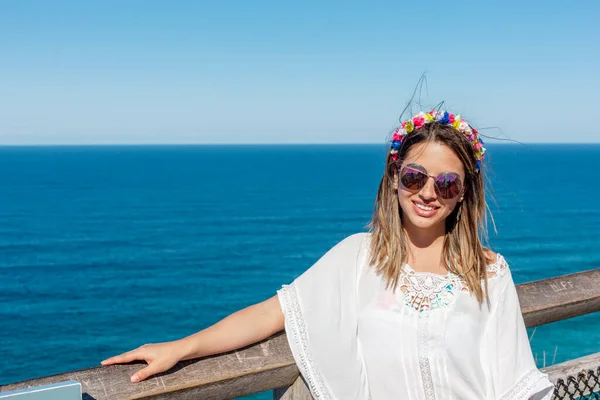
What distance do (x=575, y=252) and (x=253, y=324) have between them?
45.0 m

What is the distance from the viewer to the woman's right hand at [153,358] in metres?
1.64

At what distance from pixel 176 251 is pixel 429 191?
4447 centimetres

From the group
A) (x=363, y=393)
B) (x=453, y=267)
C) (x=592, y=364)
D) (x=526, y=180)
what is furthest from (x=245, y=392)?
(x=526, y=180)

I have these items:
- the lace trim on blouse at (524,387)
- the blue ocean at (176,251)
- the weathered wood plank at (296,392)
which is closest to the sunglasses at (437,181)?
the blue ocean at (176,251)

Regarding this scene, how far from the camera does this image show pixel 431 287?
7.38 feet

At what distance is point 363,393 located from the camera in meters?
2.09

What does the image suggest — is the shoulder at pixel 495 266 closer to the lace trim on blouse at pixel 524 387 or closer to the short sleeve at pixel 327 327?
the lace trim on blouse at pixel 524 387

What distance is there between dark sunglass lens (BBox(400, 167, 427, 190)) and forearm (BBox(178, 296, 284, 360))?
63cm

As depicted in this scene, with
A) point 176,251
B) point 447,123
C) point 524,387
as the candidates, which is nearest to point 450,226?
point 447,123

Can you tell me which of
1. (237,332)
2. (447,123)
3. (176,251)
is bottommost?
(237,332)

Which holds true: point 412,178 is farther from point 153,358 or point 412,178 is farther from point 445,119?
point 153,358

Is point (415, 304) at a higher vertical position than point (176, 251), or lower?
lower

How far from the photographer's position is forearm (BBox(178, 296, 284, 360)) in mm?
1767

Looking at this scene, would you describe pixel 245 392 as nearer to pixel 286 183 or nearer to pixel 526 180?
pixel 286 183
